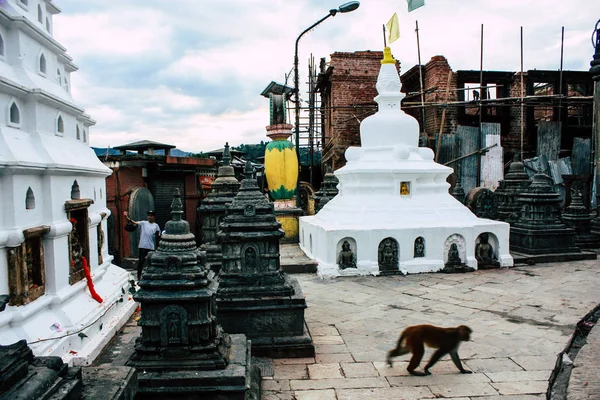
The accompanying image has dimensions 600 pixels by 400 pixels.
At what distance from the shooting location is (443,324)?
22.2ft

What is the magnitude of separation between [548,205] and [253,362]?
9.68 metres

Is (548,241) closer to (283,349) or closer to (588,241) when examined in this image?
(588,241)

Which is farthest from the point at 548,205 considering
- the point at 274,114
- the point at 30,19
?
the point at 30,19

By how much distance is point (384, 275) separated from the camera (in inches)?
398

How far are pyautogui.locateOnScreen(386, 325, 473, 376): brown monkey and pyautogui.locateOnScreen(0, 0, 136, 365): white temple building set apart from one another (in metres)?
3.30

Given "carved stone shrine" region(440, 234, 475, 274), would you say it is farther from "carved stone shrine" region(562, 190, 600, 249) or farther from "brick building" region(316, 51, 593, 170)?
"brick building" region(316, 51, 593, 170)

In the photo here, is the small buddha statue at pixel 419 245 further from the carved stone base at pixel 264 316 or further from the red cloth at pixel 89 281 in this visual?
the red cloth at pixel 89 281

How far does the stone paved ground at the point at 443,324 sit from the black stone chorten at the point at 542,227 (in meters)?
1.07

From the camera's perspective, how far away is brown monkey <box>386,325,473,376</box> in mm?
4926

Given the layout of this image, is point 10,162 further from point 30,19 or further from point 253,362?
point 253,362

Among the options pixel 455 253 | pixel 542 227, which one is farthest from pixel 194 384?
pixel 542 227

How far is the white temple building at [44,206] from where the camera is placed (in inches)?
183

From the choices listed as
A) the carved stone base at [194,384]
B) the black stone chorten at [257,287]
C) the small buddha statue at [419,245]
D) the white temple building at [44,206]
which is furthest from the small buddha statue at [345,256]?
the carved stone base at [194,384]

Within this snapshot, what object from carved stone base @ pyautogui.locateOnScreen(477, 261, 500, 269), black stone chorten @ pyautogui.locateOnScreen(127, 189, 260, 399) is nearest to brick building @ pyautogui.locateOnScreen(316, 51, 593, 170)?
carved stone base @ pyautogui.locateOnScreen(477, 261, 500, 269)
